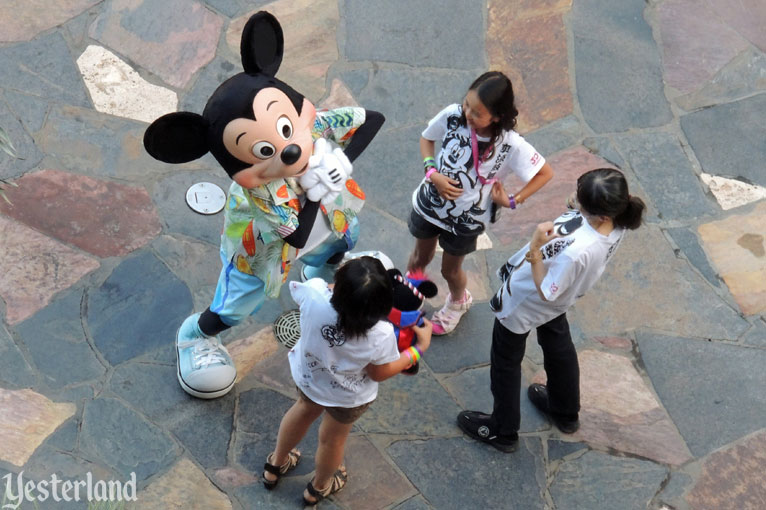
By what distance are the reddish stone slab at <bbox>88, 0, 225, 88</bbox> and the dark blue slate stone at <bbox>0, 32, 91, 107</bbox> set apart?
24 cm

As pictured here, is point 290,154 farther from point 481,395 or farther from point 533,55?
point 533,55

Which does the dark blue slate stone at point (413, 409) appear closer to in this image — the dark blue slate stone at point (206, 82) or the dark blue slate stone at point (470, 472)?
the dark blue slate stone at point (470, 472)

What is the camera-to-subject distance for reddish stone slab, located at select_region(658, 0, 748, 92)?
5.40 metres

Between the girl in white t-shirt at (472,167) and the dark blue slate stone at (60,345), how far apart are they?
5.08 feet

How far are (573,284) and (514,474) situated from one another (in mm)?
986

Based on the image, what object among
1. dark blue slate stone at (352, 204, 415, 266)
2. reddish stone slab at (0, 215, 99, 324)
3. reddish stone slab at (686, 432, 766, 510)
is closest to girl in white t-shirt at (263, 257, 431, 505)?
dark blue slate stone at (352, 204, 415, 266)

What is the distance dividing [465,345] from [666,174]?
1630 millimetres

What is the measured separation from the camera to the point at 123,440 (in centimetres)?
373

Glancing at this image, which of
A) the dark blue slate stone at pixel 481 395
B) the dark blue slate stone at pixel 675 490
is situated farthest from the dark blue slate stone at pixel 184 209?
the dark blue slate stone at pixel 675 490

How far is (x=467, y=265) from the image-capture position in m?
4.58

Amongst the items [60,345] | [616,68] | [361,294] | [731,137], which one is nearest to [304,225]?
[361,294]

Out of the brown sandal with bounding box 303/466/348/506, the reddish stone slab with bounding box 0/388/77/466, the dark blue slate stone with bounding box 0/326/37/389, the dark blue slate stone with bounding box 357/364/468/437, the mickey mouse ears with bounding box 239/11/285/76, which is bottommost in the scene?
the dark blue slate stone with bounding box 357/364/468/437

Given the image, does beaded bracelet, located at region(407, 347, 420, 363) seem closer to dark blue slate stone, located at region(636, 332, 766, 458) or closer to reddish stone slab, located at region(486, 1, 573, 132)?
dark blue slate stone, located at region(636, 332, 766, 458)

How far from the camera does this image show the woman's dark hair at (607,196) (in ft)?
10.2
